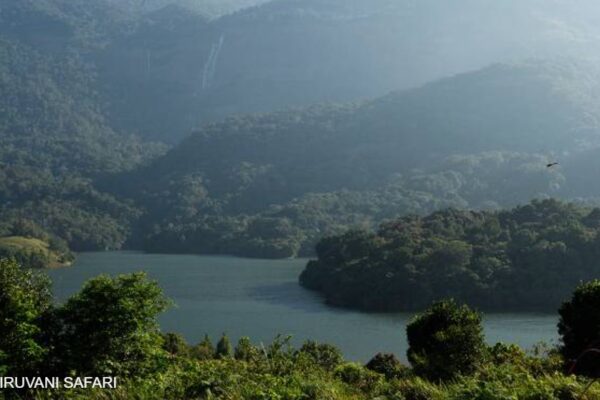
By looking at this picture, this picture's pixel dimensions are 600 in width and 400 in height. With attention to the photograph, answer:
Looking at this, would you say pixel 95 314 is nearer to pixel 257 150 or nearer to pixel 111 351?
pixel 111 351

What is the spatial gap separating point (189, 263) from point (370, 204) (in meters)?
39.4

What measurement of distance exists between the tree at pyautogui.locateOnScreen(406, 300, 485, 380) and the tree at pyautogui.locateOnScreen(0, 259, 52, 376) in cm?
854

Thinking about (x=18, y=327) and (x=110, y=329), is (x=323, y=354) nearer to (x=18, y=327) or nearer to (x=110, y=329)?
(x=110, y=329)

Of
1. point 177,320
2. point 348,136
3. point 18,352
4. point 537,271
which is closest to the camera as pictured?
point 18,352

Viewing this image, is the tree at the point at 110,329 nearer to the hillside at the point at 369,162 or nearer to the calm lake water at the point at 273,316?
the calm lake water at the point at 273,316

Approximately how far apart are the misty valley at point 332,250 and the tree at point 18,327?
41mm

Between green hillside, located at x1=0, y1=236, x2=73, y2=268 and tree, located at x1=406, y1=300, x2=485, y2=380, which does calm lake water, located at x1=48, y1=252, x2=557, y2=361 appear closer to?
green hillside, located at x1=0, y1=236, x2=73, y2=268

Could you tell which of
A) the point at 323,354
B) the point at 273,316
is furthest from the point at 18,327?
the point at 273,316

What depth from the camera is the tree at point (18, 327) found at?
40.5 feet

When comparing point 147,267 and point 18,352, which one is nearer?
point 18,352

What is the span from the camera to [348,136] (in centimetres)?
15888

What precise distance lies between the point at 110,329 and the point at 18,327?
1.65 meters

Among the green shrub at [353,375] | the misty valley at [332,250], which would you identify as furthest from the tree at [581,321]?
the green shrub at [353,375]

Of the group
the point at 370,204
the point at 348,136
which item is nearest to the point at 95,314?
the point at 370,204
